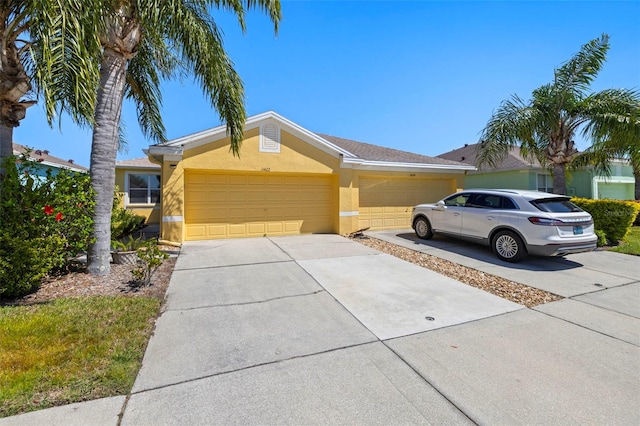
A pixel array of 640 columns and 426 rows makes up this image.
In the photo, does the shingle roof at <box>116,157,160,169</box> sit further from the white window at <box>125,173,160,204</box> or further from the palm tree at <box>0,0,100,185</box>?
the palm tree at <box>0,0,100,185</box>

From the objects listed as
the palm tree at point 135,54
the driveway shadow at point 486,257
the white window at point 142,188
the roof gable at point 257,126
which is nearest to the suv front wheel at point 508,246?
the driveway shadow at point 486,257

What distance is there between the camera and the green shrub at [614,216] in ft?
28.5

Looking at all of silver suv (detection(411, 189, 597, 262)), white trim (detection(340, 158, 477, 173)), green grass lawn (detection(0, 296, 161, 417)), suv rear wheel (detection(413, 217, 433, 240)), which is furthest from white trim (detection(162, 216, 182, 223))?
silver suv (detection(411, 189, 597, 262))

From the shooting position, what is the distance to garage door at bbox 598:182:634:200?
61.4ft

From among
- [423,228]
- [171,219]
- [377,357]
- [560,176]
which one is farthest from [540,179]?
[171,219]

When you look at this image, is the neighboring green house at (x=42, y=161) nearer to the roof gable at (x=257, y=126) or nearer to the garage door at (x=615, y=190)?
the roof gable at (x=257, y=126)

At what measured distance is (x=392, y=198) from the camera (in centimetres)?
1222

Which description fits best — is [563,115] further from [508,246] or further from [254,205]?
[254,205]

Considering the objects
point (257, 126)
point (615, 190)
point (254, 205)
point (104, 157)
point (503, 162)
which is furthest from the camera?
point (615, 190)

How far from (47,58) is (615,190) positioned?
2948cm

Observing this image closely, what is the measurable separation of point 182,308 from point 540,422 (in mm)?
4316

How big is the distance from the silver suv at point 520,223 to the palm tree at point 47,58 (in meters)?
8.73

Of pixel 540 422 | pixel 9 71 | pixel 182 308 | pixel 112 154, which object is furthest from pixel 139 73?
pixel 540 422

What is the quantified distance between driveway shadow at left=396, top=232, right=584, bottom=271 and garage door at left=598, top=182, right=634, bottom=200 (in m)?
16.5
